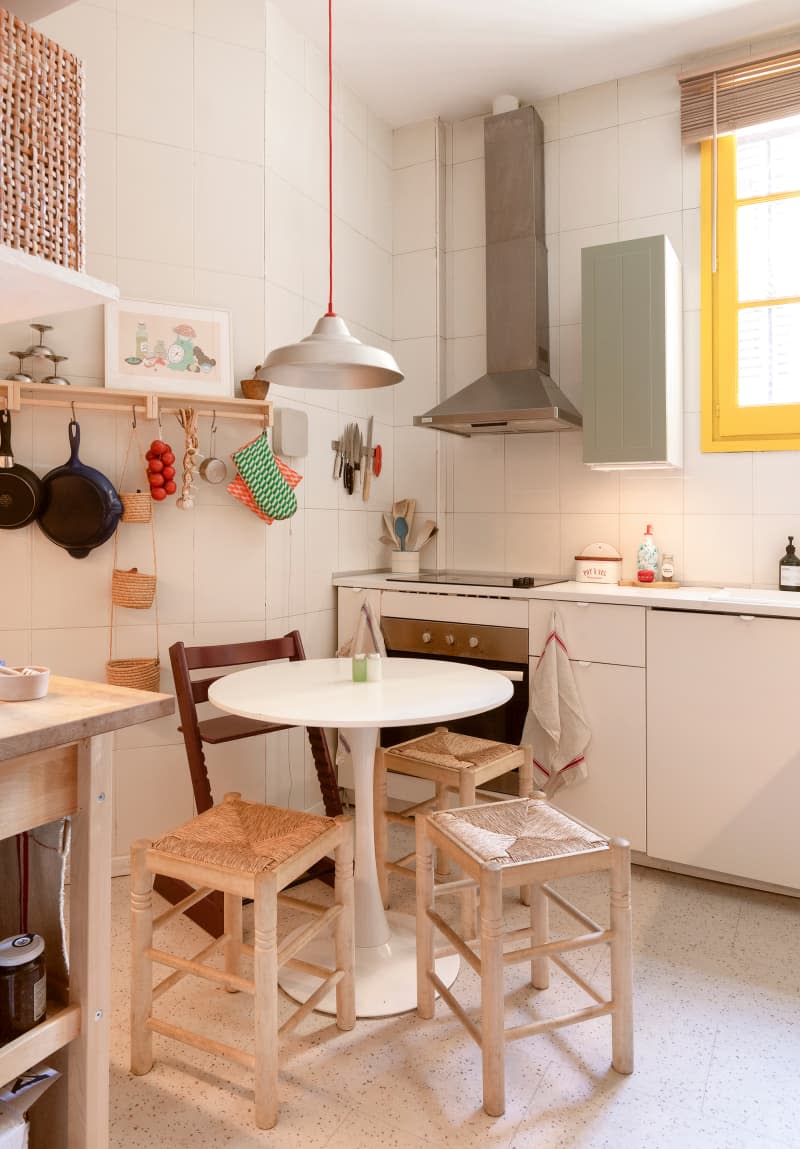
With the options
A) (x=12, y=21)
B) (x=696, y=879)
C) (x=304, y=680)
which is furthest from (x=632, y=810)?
(x=12, y=21)

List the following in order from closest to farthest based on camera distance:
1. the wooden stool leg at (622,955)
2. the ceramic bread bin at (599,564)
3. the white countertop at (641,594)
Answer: the wooden stool leg at (622,955) < the white countertop at (641,594) < the ceramic bread bin at (599,564)

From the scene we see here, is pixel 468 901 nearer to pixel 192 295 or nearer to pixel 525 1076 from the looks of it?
pixel 525 1076

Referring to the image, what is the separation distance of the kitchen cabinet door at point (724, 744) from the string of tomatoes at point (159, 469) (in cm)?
171

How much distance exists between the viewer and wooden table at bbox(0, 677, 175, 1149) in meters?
1.12

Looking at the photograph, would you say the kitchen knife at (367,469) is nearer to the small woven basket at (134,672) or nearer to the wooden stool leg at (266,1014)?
the small woven basket at (134,672)

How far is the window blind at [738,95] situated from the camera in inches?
117

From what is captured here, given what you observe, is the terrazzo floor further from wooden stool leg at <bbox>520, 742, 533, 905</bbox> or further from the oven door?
the oven door

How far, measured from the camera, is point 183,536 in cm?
279

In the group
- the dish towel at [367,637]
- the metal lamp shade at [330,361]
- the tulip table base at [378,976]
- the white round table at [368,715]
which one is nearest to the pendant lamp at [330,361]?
the metal lamp shade at [330,361]

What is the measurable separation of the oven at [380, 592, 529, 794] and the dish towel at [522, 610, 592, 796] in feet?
0.33

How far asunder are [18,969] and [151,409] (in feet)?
6.17

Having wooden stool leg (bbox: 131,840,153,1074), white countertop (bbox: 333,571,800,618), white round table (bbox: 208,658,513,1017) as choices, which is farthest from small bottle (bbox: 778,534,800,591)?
wooden stool leg (bbox: 131,840,153,1074)

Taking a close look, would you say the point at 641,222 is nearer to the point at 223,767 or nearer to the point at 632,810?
Answer: the point at 632,810

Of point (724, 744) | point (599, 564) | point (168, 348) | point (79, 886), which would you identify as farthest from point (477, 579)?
point (79, 886)
